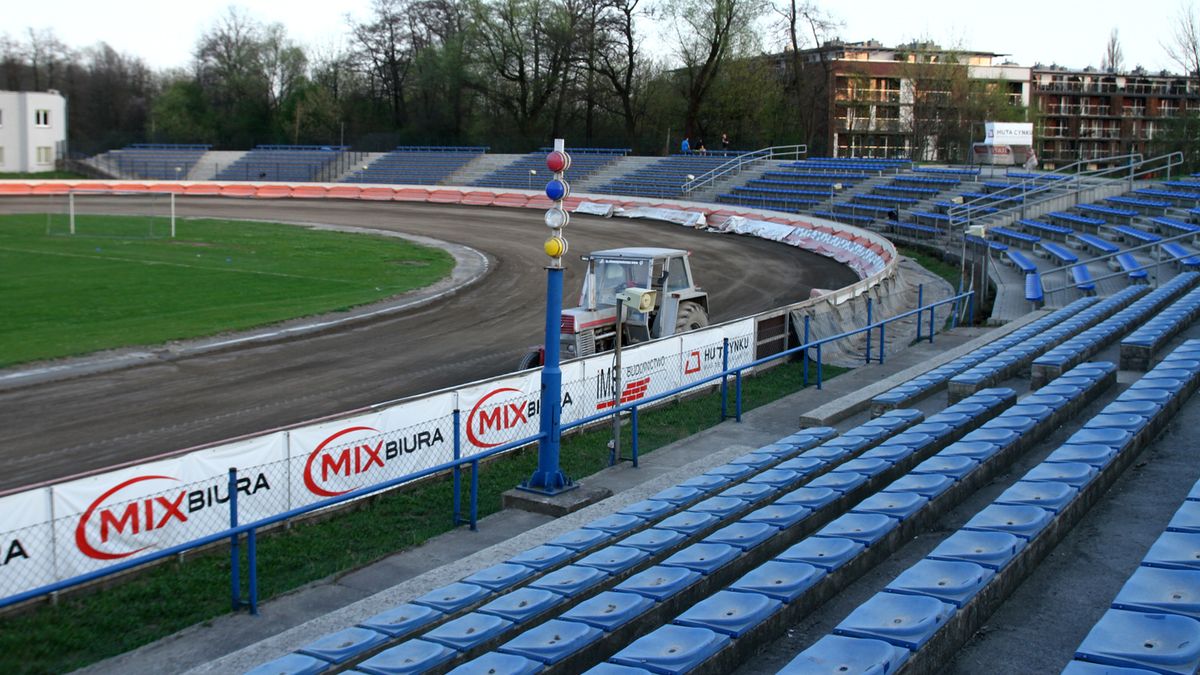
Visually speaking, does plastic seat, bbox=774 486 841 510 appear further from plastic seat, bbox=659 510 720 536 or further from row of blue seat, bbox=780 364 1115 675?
row of blue seat, bbox=780 364 1115 675

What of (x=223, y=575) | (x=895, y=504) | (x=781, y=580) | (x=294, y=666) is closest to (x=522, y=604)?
(x=294, y=666)

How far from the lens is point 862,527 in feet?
28.5

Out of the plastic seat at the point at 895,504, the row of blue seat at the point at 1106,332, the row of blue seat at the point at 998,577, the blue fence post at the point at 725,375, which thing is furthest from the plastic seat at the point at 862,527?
the blue fence post at the point at 725,375

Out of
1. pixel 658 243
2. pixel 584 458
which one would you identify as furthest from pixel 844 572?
pixel 658 243

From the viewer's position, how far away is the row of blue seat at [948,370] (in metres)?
16.0

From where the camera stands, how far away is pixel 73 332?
938 inches

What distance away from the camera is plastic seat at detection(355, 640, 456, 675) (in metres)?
6.62

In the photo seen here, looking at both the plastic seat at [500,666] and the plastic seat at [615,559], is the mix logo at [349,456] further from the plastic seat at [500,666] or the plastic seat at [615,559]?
the plastic seat at [500,666]

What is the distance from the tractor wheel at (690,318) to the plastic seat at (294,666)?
1403 cm

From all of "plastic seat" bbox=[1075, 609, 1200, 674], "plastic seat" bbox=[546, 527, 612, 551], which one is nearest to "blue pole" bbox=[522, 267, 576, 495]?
"plastic seat" bbox=[546, 527, 612, 551]

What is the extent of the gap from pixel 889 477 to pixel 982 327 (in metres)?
17.2

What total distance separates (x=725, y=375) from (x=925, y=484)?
745 centimetres

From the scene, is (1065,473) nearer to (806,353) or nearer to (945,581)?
(945,581)

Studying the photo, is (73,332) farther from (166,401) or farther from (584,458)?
(584,458)
